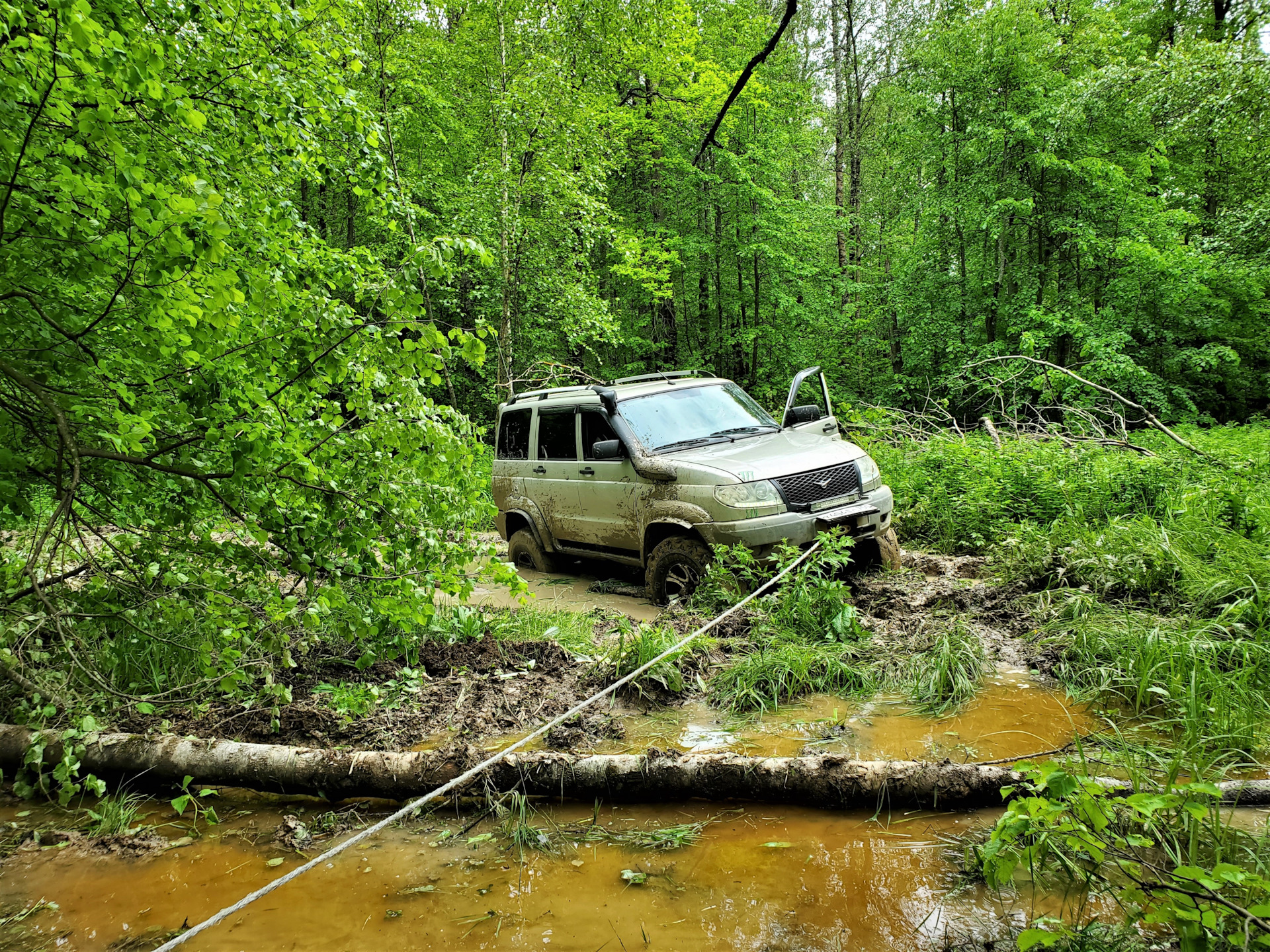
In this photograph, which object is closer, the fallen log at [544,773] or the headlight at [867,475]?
the fallen log at [544,773]

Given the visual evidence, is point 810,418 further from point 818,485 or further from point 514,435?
point 514,435

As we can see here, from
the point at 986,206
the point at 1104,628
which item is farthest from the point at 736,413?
the point at 986,206

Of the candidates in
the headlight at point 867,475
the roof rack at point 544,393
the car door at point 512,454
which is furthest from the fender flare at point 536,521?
the headlight at point 867,475

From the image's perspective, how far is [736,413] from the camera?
23.8 ft

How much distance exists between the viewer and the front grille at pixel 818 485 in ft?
19.2

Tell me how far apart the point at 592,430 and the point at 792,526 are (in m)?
2.40

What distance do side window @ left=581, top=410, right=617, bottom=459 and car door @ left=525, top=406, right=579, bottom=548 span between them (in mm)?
124

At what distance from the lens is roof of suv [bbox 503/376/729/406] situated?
284 inches

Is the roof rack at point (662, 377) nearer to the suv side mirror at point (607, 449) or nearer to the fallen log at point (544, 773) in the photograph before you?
the suv side mirror at point (607, 449)

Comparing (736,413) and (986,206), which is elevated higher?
(986,206)

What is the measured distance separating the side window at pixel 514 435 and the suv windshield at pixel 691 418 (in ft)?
5.36

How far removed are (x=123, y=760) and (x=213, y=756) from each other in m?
0.52

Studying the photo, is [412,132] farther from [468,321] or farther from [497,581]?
[497,581]

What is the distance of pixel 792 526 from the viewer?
19.0ft
